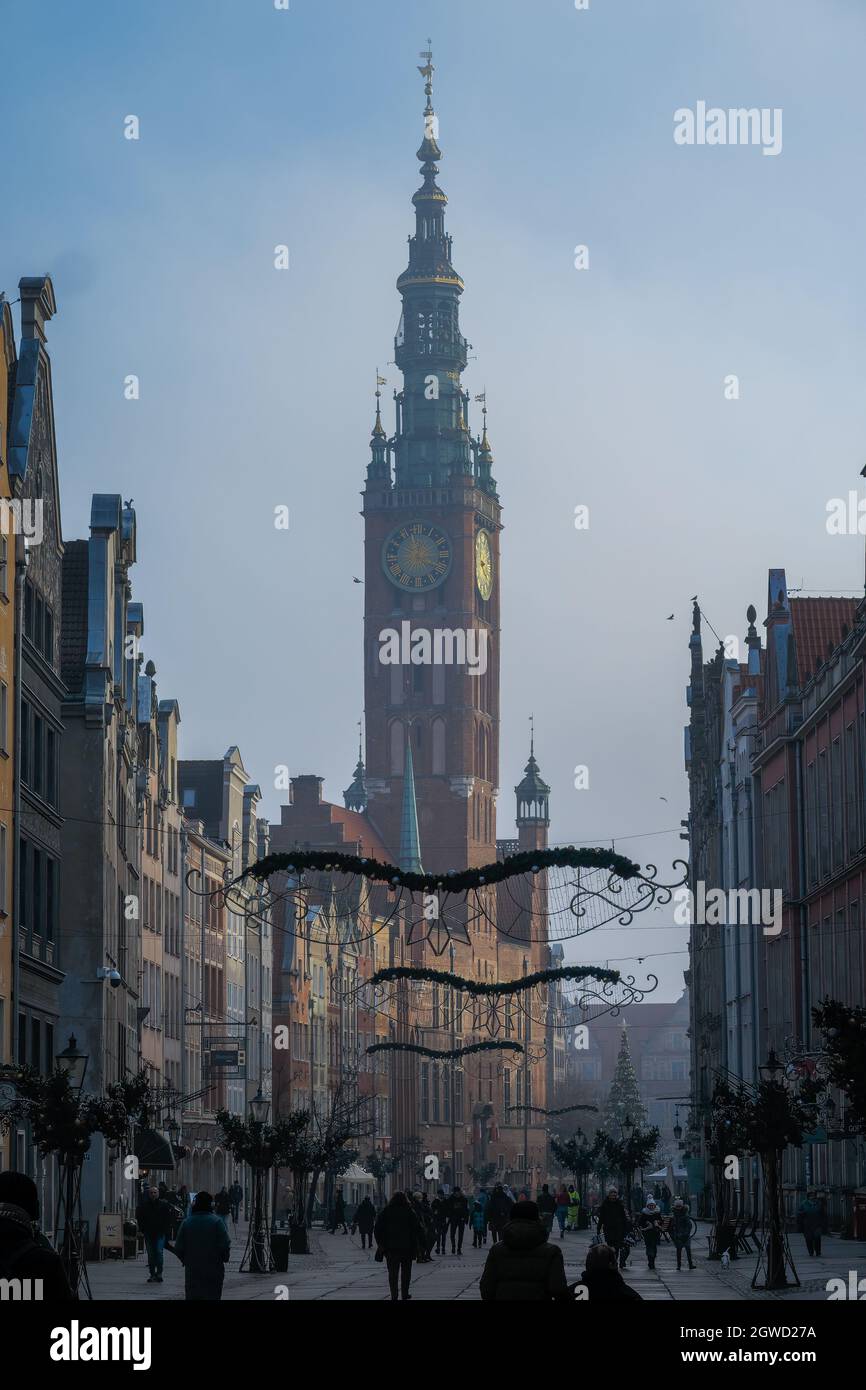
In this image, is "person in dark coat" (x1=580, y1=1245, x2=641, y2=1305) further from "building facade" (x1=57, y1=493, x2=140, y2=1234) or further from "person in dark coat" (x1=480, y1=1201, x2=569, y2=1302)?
"building facade" (x1=57, y1=493, x2=140, y2=1234)

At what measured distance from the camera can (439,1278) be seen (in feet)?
138

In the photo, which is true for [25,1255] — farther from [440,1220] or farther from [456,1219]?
[456,1219]

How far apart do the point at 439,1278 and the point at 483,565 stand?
150 m

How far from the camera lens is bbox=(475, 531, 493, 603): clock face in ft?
621

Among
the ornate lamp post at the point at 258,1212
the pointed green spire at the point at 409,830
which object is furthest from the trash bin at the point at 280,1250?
the pointed green spire at the point at 409,830

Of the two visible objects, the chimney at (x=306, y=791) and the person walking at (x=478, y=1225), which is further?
the chimney at (x=306, y=791)

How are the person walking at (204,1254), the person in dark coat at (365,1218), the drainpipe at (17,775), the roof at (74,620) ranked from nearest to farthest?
the person walking at (204,1254) < the drainpipe at (17,775) < the roof at (74,620) < the person in dark coat at (365,1218)

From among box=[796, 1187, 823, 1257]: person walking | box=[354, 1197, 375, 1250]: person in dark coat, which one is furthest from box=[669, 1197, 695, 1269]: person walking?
box=[354, 1197, 375, 1250]: person in dark coat

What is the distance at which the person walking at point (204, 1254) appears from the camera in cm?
2412

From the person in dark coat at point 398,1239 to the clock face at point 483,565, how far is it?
511ft

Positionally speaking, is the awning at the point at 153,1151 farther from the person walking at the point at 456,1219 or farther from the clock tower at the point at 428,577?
the clock tower at the point at 428,577
